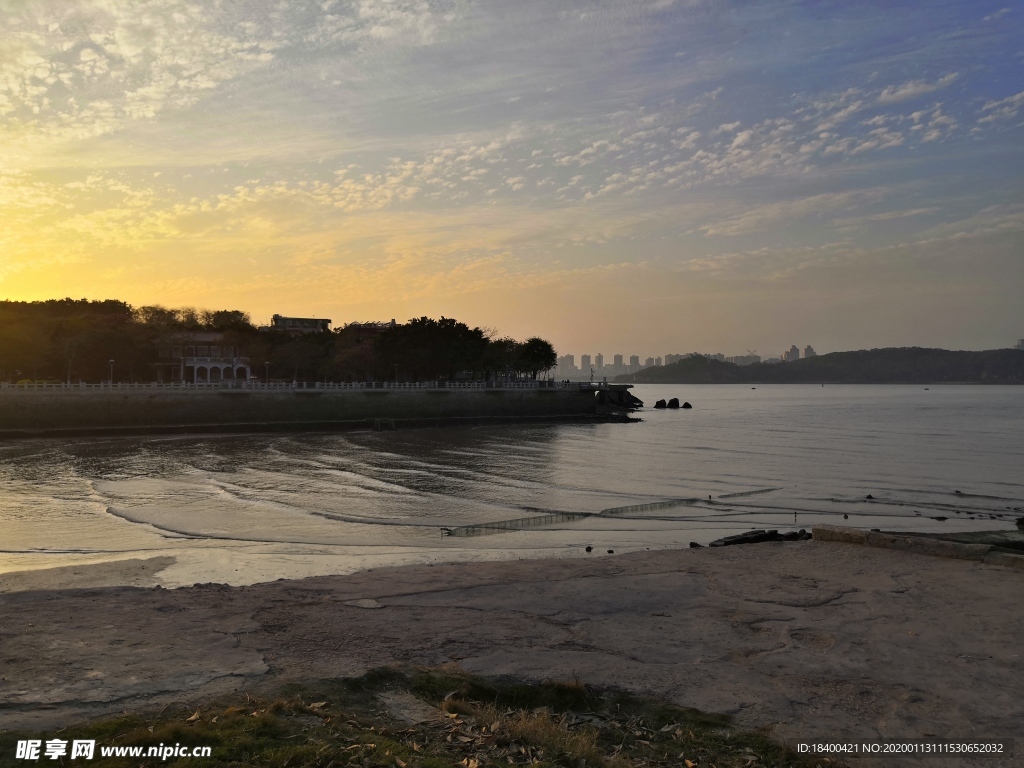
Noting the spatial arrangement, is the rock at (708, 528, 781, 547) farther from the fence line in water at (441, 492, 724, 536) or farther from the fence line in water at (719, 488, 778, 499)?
the fence line in water at (719, 488, 778, 499)

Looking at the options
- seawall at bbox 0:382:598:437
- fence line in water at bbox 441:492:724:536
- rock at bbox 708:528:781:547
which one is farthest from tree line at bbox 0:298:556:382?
rock at bbox 708:528:781:547

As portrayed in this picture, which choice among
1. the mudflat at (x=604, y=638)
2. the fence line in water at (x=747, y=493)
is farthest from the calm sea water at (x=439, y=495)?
the mudflat at (x=604, y=638)

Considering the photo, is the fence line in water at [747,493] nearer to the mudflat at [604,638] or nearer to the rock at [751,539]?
the rock at [751,539]

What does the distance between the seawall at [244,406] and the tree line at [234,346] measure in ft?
53.8

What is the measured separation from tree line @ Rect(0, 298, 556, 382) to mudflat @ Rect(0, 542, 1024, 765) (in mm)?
81343

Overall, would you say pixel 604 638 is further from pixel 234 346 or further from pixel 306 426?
pixel 234 346

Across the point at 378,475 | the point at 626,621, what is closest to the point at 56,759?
the point at 626,621

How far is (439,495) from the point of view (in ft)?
102

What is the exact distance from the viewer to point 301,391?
7756 cm

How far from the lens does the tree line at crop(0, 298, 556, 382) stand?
89.8m

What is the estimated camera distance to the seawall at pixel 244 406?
63062mm

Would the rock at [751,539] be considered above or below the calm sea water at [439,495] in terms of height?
above

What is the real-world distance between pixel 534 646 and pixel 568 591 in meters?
3.41

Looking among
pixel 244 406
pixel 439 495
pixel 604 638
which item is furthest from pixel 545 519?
pixel 244 406
